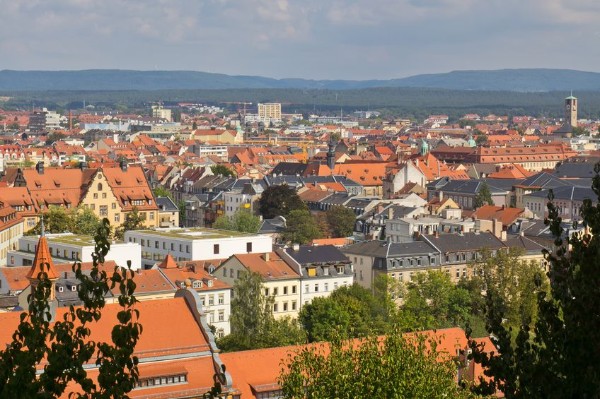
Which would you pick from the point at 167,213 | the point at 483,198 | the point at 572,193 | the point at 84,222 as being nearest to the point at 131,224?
the point at 84,222

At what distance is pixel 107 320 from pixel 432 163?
124 metres

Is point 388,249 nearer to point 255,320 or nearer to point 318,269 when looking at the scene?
point 318,269

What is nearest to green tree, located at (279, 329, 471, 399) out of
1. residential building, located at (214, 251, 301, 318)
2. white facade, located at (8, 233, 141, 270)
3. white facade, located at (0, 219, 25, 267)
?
residential building, located at (214, 251, 301, 318)

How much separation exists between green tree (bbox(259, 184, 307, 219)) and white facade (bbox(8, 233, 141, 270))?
107ft

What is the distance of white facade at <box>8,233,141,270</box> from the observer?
6788 centimetres

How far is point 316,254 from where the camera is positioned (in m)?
71.0

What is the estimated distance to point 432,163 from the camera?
513 ft

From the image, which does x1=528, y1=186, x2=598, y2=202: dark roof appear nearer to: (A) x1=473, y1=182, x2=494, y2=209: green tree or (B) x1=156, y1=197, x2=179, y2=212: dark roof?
(A) x1=473, y1=182, x2=494, y2=209: green tree

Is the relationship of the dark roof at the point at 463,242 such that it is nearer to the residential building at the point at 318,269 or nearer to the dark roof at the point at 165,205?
the residential building at the point at 318,269

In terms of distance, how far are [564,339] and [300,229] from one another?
259 ft

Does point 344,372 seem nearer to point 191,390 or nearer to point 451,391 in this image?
point 451,391

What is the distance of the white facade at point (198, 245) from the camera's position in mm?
73438

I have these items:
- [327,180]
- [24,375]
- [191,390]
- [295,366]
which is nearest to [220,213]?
[327,180]

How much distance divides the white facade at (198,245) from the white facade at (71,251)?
3954 mm
